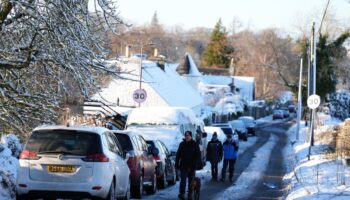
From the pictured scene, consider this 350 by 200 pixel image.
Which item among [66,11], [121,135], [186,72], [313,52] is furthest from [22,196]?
[186,72]

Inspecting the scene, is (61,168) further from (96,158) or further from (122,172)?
(122,172)

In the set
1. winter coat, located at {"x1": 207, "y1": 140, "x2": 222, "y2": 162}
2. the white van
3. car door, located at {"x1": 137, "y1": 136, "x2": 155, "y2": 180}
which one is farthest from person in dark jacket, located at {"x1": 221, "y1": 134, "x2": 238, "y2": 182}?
car door, located at {"x1": 137, "y1": 136, "x2": 155, "y2": 180}

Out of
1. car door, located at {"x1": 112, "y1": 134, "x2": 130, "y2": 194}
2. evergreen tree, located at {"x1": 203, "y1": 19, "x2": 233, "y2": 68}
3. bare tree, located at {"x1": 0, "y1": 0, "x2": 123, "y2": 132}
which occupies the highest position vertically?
evergreen tree, located at {"x1": 203, "y1": 19, "x2": 233, "y2": 68}

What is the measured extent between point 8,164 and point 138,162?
3270 mm

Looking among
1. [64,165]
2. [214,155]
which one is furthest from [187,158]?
[214,155]

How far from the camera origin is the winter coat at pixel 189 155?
16781mm

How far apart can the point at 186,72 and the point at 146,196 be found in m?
71.0

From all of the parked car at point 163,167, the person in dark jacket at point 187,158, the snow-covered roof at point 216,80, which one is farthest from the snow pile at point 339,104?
the person in dark jacket at point 187,158

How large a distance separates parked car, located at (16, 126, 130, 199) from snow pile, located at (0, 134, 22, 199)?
5.74 ft

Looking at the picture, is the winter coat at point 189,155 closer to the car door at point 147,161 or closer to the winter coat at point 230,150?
the car door at point 147,161

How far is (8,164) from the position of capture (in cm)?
1791

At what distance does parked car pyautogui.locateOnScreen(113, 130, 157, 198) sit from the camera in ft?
56.5

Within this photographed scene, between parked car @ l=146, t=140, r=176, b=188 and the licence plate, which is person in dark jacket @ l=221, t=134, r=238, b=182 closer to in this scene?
parked car @ l=146, t=140, r=176, b=188

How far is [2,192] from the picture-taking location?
15.0 metres
